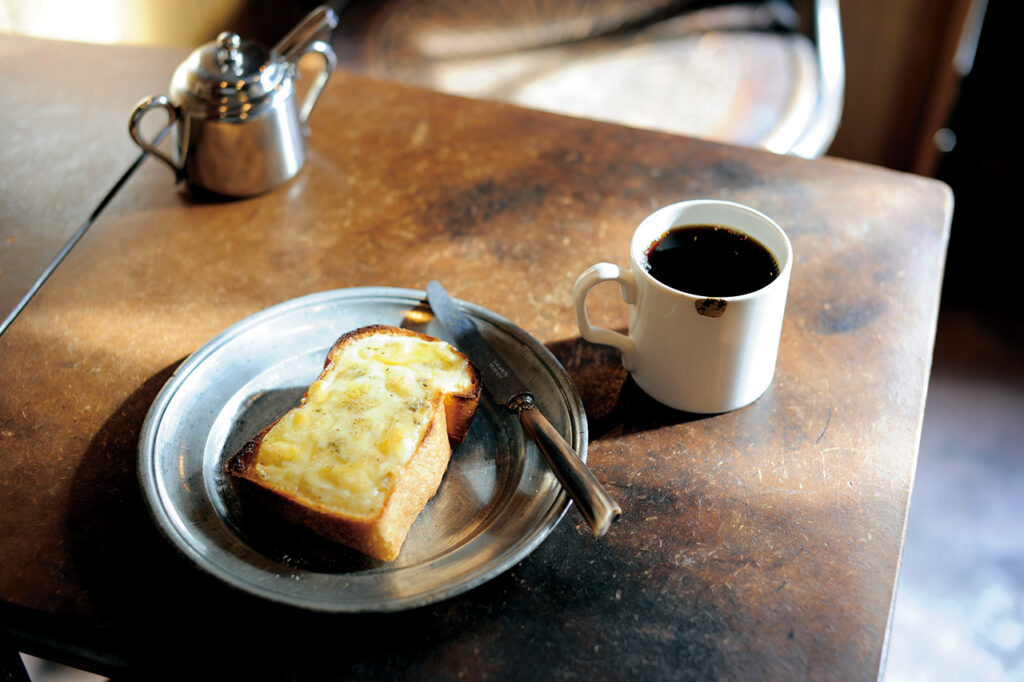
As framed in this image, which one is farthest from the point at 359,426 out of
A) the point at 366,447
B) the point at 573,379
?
A: the point at 573,379

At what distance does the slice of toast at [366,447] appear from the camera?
75 centimetres

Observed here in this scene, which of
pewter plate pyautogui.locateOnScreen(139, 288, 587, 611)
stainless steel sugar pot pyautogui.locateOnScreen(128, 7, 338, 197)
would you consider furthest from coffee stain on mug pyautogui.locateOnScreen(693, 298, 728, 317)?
stainless steel sugar pot pyautogui.locateOnScreen(128, 7, 338, 197)

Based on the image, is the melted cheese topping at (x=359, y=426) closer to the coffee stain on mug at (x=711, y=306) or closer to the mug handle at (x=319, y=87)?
the coffee stain on mug at (x=711, y=306)

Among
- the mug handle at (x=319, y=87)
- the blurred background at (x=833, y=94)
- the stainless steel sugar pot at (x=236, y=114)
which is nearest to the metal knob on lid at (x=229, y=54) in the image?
the stainless steel sugar pot at (x=236, y=114)

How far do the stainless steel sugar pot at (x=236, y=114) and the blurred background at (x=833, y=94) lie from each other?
71 centimetres

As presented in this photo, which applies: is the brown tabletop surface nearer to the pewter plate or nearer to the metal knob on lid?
the pewter plate

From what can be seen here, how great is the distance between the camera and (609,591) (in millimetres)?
758

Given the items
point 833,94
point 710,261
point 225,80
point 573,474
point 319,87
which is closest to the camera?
point 573,474

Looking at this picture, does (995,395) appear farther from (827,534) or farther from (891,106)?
(827,534)

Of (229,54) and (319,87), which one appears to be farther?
(319,87)

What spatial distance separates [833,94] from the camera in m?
1.78

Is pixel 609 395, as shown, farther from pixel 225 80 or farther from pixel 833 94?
pixel 833 94

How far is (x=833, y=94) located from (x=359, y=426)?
1392 millimetres

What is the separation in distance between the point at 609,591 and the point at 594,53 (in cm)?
148
